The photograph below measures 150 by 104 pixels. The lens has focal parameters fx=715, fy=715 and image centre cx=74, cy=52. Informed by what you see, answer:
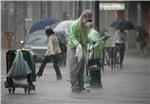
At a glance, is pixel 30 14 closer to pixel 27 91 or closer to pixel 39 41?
pixel 39 41

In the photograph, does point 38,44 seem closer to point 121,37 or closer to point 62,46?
point 121,37

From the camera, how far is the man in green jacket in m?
16.2

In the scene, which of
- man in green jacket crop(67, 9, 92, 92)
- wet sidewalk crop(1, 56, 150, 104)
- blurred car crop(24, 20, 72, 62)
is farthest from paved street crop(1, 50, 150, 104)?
blurred car crop(24, 20, 72, 62)

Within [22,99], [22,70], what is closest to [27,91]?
[22,70]

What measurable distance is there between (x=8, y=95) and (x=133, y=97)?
2.79 metres

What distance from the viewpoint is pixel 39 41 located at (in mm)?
30812

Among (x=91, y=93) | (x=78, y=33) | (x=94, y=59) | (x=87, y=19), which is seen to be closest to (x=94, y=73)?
(x=94, y=59)

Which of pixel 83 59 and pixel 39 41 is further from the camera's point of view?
pixel 39 41

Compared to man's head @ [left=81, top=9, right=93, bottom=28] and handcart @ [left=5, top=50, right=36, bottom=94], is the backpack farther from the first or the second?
man's head @ [left=81, top=9, right=93, bottom=28]

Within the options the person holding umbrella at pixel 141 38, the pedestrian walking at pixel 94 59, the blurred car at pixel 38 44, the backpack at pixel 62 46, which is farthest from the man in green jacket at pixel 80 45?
the person holding umbrella at pixel 141 38

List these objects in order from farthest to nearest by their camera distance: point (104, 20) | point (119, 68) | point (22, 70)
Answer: point (104, 20), point (119, 68), point (22, 70)

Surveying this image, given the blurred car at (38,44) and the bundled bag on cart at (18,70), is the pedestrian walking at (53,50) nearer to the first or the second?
the bundled bag on cart at (18,70)

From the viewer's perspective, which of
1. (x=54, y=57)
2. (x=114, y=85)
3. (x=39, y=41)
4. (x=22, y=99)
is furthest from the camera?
(x=39, y=41)

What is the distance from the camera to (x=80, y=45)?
16094 millimetres
